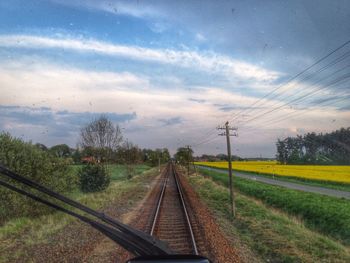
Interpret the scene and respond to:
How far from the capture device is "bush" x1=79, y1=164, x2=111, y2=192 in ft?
111

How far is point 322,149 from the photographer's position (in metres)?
124

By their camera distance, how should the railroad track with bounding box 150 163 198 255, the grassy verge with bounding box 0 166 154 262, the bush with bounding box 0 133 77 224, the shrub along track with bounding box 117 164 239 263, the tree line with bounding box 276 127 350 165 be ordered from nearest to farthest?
the grassy verge with bounding box 0 166 154 262 → the shrub along track with bounding box 117 164 239 263 → the railroad track with bounding box 150 163 198 255 → the bush with bounding box 0 133 77 224 → the tree line with bounding box 276 127 350 165

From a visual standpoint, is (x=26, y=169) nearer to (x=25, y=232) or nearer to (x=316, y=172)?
(x=25, y=232)

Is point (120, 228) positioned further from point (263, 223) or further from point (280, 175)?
point (280, 175)

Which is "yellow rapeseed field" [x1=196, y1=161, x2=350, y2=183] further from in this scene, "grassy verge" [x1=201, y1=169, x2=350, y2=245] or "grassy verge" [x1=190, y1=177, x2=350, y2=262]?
"grassy verge" [x1=190, y1=177, x2=350, y2=262]

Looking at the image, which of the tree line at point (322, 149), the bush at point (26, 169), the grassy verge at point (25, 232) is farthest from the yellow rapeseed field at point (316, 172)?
the grassy verge at point (25, 232)

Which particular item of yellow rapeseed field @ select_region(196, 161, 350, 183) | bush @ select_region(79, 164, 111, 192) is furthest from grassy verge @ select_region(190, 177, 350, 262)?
yellow rapeseed field @ select_region(196, 161, 350, 183)

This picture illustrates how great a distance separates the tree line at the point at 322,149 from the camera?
102 meters

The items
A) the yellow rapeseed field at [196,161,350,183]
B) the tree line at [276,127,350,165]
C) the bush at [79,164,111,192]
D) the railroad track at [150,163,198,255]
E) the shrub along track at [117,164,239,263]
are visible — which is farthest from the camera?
the tree line at [276,127,350,165]

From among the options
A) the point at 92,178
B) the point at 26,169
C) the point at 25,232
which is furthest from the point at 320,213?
the point at 92,178

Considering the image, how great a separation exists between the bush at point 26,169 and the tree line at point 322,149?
3571 inches

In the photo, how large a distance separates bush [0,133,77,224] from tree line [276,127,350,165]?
90712 mm

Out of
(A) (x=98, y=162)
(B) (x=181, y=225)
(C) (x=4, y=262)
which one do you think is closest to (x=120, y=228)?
(C) (x=4, y=262)

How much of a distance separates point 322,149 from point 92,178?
107814 millimetres
